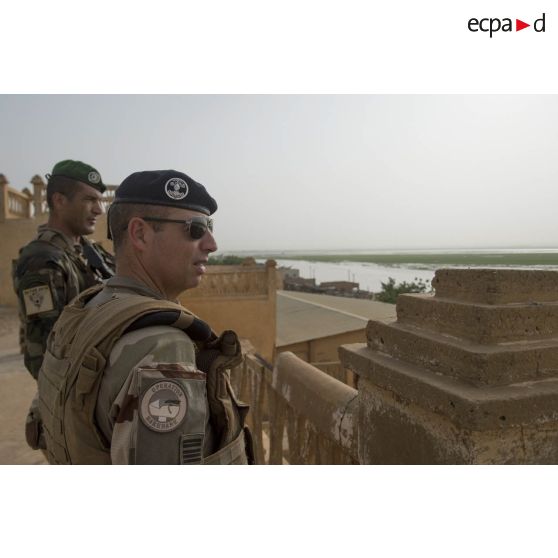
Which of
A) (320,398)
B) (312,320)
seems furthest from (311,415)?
(312,320)

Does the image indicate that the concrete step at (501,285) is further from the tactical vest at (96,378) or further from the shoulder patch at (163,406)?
the shoulder patch at (163,406)

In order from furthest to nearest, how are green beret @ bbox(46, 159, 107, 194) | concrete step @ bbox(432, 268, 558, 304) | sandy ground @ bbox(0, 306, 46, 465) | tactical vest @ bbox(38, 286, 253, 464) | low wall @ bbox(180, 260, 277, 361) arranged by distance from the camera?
low wall @ bbox(180, 260, 277, 361) < sandy ground @ bbox(0, 306, 46, 465) < green beret @ bbox(46, 159, 107, 194) < concrete step @ bbox(432, 268, 558, 304) < tactical vest @ bbox(38, 286, 253, 464)

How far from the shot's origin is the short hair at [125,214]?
4.45 ft

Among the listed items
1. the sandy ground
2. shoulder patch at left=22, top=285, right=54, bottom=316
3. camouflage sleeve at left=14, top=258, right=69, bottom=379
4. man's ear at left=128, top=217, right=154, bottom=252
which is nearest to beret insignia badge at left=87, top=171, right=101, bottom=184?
camouflage sleeve at left=14, top=258, right=69, bottom=379

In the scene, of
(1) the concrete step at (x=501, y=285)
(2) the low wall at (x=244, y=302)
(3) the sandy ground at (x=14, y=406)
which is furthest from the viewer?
(2) the low wall at (x=244, y=302)

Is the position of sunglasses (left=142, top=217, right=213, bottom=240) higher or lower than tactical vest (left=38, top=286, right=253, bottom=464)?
higher

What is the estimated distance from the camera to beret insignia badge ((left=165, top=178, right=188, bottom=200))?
136cm

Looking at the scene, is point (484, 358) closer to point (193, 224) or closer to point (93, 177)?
point (193, 224)

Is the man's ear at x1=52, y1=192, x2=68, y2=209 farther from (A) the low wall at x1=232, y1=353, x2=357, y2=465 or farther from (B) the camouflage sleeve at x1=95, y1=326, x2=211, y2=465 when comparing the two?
(B) the camouflage sleeve at x1=95, y1=326, x2=211, y2=465

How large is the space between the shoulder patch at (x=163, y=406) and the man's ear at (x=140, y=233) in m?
0.55

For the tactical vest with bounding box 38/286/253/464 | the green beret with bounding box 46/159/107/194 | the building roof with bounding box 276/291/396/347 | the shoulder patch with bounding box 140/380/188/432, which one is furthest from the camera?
the building roof with bounding box 276/291/396/347

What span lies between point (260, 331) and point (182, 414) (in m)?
10.1

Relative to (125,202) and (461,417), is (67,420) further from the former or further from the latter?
(461,417)

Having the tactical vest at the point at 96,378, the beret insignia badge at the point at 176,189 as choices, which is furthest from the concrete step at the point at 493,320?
the beret insignia badge at the point at 176,189
